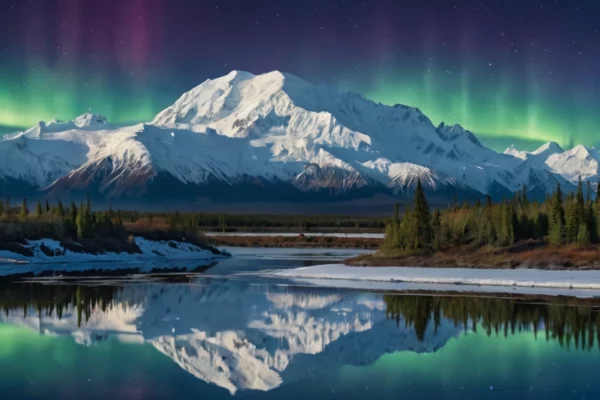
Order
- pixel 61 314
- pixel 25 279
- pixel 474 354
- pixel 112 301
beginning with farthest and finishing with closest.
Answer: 1. pixel 25 279
2. pixel 112 301
3. pixel 61 314
4. pixel 474 354

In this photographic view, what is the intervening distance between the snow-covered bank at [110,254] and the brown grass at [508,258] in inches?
1684

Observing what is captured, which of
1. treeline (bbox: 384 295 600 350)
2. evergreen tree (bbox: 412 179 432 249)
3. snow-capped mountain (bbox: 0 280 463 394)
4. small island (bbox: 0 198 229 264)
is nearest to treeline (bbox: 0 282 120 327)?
snow-capped mountain (bbox: 0 280 463 394)

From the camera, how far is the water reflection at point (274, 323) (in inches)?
1346

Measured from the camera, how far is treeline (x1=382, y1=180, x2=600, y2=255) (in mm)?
92750

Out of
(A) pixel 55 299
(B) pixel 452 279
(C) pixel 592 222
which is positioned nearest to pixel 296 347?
(A) pixel 55 299

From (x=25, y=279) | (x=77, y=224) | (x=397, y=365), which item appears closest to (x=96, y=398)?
(x=397, y=365)

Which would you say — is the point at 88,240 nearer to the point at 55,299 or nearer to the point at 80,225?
the point at 80,225

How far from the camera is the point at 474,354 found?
3553 cm

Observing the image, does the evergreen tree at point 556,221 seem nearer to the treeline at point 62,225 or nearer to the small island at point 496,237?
the small island at point 496,237

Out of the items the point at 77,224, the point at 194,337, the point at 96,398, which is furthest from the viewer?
the point at 77,224

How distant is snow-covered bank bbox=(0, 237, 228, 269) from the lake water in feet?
182

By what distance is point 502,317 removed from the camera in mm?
47250

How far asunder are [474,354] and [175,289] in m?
36.3

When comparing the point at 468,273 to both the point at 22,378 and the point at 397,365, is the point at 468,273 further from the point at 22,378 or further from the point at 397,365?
the point at 22,378
